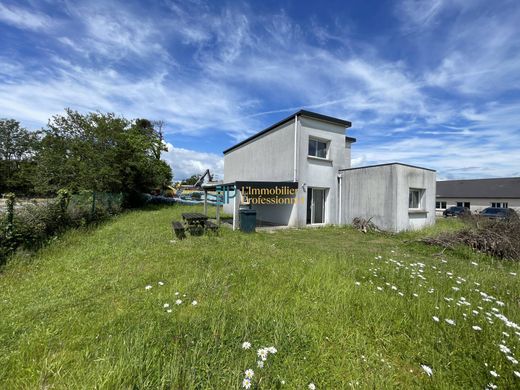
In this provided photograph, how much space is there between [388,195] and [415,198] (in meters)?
2.89

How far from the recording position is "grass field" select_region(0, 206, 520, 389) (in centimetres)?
202

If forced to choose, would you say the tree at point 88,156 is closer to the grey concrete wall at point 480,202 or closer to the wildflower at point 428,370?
the wildflower at point 428,370

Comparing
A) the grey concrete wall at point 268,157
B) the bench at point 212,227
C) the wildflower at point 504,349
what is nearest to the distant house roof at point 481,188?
the grey concrete wall at point 268,157

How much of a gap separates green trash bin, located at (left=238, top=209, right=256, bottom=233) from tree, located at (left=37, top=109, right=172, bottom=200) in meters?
12.0

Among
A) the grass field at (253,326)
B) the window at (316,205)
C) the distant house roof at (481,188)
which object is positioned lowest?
the grass field at (253,326)

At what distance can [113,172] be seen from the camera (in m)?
16.8

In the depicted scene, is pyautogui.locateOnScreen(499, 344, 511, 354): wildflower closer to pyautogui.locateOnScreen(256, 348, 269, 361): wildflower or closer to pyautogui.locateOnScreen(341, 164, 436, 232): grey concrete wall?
pyautogui.locateOnScreen(256, 348, 269, 361): wildflower

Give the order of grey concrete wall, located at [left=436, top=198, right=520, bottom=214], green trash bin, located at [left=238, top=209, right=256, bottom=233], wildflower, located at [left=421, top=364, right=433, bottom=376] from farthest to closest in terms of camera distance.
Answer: grey concrete wall, located at [left=436, top=198, right=520, bottom=214], green trash bin, located at [left=238, top=209, right=256, bottom=233], wildflower, located at [left=421, top=364, right=433, bottom=376]

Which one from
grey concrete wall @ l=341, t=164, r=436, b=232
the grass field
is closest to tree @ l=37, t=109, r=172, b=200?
the grass field

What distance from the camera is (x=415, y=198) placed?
12633 mm

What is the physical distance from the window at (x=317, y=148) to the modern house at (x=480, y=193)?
2853 centimetres

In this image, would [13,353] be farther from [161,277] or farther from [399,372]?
[399,372]

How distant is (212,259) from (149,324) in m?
2.74

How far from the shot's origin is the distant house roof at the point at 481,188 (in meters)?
31.4
